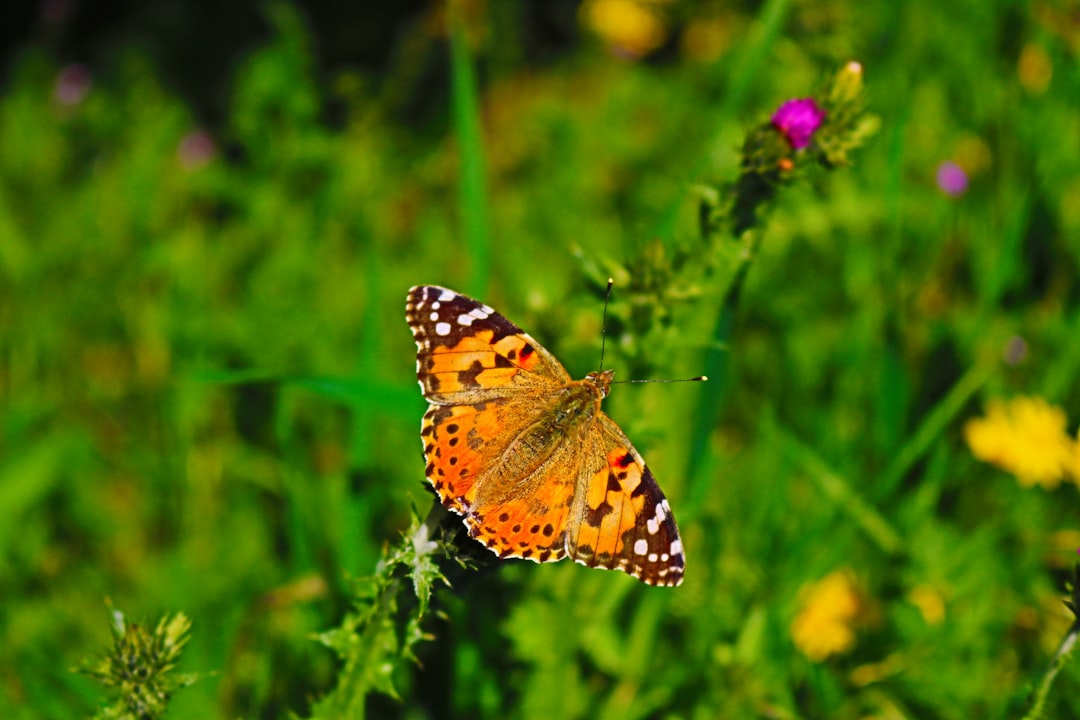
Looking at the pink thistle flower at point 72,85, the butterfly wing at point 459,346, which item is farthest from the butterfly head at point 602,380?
the pink thistle flower at point 72,85

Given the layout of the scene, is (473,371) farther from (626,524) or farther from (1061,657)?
(1061,657)

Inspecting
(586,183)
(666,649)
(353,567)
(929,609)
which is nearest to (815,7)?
(586,183)

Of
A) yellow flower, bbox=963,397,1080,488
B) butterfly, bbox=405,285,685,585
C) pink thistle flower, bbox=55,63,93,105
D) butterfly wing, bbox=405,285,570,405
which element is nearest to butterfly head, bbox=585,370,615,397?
butterfly, bbox=405,285,685,585

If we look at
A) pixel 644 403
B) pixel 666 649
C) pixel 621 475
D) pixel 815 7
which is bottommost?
pixel 666 649

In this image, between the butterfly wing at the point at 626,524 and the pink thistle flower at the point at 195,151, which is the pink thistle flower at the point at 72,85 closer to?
the pink thistle flower at the point at 195,151

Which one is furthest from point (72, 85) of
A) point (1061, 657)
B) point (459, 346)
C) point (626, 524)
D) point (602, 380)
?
point (1061, 657)

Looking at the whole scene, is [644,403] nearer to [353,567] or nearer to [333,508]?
[353,567]
